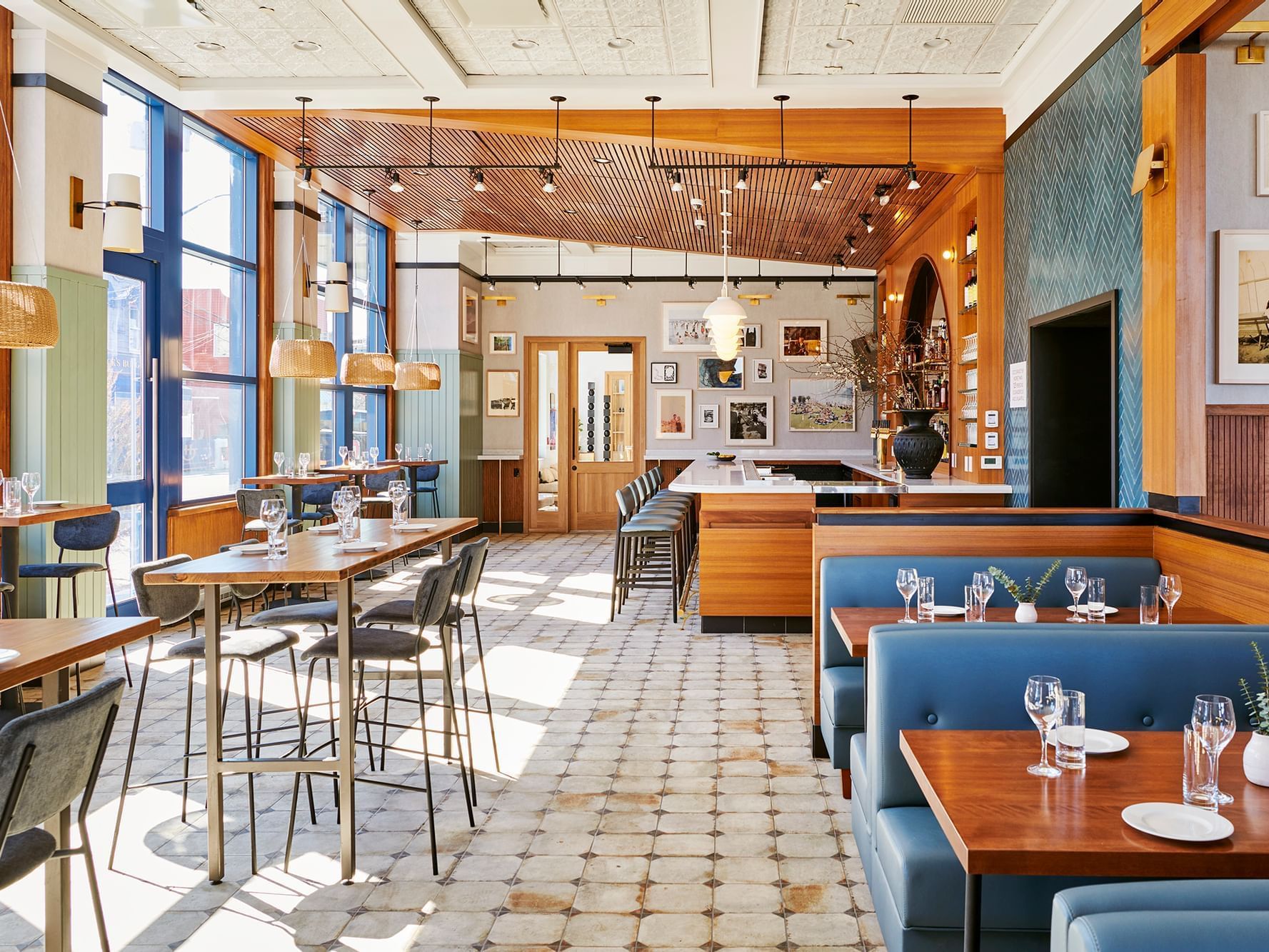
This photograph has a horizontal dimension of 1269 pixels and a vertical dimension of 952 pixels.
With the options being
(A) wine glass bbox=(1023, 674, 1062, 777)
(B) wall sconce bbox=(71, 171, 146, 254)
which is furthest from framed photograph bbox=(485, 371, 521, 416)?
(A) wine glass bbox=(1023, 674, 1062, 777)

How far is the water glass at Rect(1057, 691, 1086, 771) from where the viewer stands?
194 centimetres

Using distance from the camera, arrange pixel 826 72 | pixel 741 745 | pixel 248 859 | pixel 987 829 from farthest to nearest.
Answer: pixel 826 72 → pixel 741 745 → pixel 248 859 → pixel 987 829

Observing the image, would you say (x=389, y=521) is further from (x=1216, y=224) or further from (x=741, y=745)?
(x=1216, y=224)

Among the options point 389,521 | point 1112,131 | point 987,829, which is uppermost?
point 1112,131

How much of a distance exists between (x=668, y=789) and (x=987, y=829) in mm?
2394

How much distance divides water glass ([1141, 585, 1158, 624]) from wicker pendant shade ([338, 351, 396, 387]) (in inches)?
279

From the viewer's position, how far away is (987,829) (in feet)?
5.48

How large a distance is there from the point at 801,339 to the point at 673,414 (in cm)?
213

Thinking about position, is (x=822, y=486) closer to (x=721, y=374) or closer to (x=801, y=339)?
(x=721, y=374)

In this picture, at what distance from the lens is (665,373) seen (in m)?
13.7

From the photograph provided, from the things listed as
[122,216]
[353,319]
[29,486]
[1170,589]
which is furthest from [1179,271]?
[353,319]

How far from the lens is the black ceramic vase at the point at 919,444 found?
24.6 ft

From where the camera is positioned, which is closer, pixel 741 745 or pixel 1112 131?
pixel 741 745

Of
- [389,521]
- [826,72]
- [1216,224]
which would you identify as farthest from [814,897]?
[826,72]
